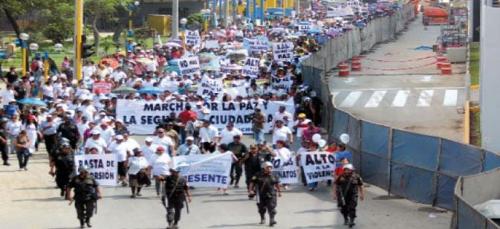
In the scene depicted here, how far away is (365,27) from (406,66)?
35.9 ft

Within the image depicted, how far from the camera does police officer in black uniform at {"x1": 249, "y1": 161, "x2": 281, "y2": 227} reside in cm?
2297

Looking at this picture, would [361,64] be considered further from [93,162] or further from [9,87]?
[93,162]

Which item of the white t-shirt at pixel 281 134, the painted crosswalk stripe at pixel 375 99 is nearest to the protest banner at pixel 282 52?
the painted crosswalk stripe at pixel 375 99

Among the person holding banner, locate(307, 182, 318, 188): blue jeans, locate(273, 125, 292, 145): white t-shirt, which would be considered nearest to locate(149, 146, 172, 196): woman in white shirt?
locate(307, 182, 318, 188): blue jeans

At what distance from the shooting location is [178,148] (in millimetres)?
28078

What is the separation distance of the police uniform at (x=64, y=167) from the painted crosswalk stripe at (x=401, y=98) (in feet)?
65.2

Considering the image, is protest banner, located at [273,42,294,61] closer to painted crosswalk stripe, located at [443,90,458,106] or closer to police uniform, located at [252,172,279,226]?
painted crosswalk stripe, located at [443,90,458,106]

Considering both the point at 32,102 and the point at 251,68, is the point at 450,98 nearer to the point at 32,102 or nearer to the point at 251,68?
the point at 251,68

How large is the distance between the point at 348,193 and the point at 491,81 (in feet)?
33.9

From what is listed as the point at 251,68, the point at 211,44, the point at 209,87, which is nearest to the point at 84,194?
the point at 209,87

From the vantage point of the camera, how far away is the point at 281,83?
136 ft

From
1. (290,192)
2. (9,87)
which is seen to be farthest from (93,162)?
(9,87)

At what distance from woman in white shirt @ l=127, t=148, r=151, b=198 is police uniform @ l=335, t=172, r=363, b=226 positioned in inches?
192

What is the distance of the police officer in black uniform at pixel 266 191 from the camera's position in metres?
23.0
